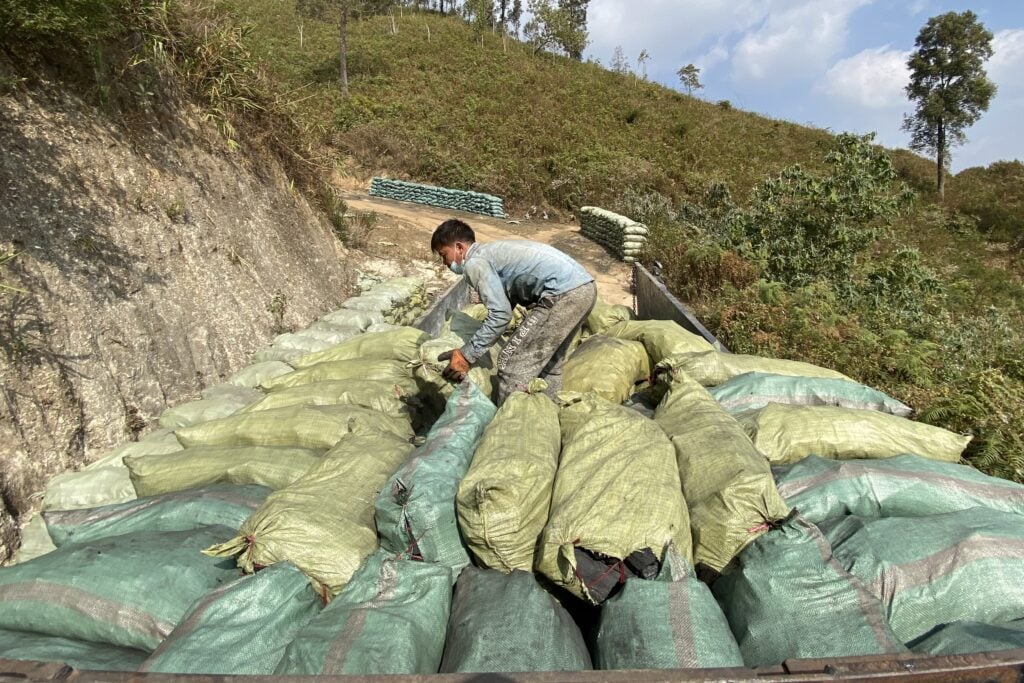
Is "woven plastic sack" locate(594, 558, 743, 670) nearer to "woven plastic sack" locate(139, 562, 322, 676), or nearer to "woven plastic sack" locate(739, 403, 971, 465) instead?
"woven plastic sack" locate(139, 562, 322, 676)

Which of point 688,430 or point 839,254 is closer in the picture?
point 688,430

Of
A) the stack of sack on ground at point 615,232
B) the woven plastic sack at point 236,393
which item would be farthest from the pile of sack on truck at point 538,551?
the stack of sack on ground at point 615,232

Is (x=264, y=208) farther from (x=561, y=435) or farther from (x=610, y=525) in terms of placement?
(x=610, y=525)

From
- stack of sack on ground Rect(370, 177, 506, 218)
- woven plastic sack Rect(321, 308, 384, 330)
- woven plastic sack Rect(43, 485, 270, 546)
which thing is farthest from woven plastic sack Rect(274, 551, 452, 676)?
stack of sack on ground Rect(370, 177, 506, 218)

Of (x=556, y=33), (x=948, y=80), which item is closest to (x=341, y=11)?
(x=556, y=33)

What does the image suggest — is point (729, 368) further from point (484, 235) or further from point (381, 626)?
point (484, 235)

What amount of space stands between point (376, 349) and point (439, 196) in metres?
12.6

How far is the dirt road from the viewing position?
9.20 meters

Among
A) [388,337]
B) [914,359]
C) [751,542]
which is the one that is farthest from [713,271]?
[751,542]

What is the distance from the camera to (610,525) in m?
1.79

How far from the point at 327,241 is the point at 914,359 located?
6.22 m

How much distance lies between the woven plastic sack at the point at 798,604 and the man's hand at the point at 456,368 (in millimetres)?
1637

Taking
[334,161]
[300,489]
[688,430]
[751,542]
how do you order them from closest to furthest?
[751,542]
[300,489]
[688,430]
[334,161]

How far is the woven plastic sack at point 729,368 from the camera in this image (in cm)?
344
